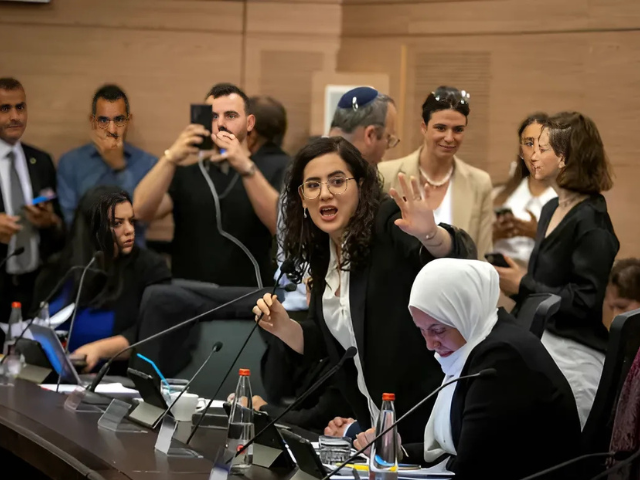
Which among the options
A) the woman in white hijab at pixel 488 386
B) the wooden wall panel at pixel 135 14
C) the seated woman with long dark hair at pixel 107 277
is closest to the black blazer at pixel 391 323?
the woman in white hijab at pixel 488 386

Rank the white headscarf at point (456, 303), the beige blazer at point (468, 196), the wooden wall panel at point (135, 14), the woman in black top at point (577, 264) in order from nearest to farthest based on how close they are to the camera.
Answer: the white headscarf at point (456, 303), the woman in black top at point (577, 264), the beige blazer at point (468, 196), the wooden wall panel at point (135, 14)

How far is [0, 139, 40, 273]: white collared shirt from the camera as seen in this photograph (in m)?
3.65

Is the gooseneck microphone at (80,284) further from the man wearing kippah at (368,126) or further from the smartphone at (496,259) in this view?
the smartphone at (496,259)

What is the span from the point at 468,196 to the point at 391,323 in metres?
0.77

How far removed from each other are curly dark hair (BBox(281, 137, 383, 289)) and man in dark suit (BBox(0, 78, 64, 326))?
53.5 inches

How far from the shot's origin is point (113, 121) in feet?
12.4

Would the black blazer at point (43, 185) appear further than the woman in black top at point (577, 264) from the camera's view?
Yes

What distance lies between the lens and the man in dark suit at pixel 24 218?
3.69 meters

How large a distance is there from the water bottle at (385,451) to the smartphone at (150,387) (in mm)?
736

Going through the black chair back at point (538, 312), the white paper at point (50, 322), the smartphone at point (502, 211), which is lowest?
the white paper at point (50, 322)

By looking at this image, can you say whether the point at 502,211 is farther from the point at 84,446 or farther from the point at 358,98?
the point at 84,446

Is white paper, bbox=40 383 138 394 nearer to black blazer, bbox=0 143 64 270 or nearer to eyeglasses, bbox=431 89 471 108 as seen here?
black blazer, bbox=0 143 64 270

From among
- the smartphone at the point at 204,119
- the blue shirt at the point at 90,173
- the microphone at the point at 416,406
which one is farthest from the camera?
the blue shirt at the point at 90,173

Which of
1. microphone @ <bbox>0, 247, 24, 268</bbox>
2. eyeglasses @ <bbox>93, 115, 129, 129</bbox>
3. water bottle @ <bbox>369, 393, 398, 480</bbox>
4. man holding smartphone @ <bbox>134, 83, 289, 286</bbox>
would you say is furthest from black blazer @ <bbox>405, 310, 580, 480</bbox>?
microphone @ <bbox>0, 247, 24, 268</bbox>
